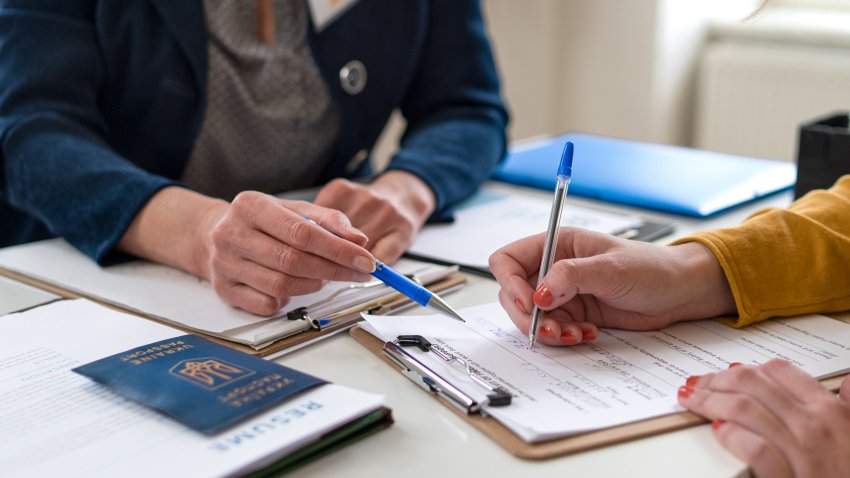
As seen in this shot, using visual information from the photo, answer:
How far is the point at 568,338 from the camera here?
75 centimetres

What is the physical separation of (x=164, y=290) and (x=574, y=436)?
51 cm

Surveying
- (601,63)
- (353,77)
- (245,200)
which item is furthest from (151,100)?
(601,63)

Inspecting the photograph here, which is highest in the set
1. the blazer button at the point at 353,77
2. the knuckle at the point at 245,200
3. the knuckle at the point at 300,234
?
the blazer button at the point at 353,77

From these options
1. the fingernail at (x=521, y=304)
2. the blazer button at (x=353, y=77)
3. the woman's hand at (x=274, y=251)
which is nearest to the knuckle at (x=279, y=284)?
the woman's hand at (x=274, y=251)

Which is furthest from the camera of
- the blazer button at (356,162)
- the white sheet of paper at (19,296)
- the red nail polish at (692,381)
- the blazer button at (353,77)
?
the blazer button at (356,162)

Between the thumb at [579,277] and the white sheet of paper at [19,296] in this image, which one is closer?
the thumb at [579,277]

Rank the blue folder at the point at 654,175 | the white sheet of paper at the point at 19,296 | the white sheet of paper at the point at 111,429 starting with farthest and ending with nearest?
the blue folder at the point at 654,175 → the white sheet of paper at the point at 19,296 → the white sheet of paper at the point at 111,429

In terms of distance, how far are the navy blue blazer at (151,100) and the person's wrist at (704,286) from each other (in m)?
0.41

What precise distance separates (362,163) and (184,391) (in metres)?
0.88

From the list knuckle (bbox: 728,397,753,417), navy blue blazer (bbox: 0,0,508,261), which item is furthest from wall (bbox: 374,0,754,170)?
knuckle (bbox: 728,397,753,417)

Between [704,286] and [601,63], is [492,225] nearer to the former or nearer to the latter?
[704,286]

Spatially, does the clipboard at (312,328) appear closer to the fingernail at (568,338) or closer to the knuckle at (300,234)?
the knuckle at (300,234)

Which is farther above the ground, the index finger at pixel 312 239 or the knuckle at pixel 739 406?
the index finger at pixel 312 239

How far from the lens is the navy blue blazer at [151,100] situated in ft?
3.46
